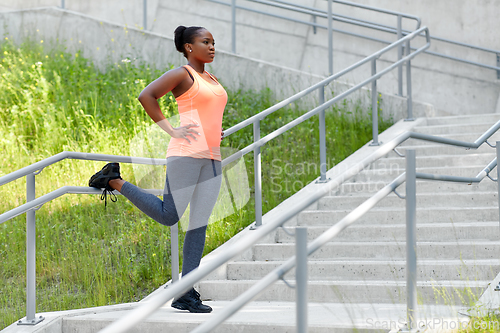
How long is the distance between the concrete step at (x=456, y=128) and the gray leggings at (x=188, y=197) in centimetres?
336

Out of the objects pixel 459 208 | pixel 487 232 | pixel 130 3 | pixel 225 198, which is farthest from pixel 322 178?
pixel 130 3

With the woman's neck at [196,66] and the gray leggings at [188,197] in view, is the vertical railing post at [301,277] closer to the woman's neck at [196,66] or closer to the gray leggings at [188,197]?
the gray leggings at [188,197]

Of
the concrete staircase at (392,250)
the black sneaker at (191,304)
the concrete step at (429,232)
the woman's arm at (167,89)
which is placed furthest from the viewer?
the concrete step at (429,232)

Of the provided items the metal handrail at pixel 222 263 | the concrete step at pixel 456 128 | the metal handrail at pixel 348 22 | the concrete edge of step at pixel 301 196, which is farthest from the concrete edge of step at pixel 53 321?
the metal handrail at pixel 348 22

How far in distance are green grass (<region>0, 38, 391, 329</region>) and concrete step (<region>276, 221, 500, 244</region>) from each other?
Answer: 1010 mm

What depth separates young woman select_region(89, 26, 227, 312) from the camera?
2.51 meters

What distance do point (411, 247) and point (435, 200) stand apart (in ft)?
6.35

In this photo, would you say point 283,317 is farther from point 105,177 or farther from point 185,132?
point 105,177

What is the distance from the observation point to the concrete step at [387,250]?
10.4 feet

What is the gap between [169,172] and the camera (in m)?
2.57

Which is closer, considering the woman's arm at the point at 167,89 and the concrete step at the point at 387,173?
the woman's arm at the point at 167,89

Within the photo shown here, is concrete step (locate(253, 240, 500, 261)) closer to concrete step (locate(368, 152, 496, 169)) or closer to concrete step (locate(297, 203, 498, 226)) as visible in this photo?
concrete step (locate(297, 203, 498, 226))

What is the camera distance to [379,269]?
10.4ft

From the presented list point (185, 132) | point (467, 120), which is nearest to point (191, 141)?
point (185, 132)
